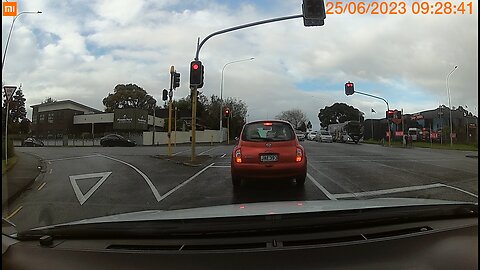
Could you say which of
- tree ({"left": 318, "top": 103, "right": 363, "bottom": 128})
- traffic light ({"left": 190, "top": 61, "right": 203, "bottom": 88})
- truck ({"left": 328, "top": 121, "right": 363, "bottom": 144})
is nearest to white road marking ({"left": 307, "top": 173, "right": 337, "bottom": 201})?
traffic light ({"left": 190, "top": 61, "right": 203, "bottom": 88})

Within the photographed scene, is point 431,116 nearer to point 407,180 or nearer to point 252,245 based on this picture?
point 407,180

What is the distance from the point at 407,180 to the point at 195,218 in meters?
8.63

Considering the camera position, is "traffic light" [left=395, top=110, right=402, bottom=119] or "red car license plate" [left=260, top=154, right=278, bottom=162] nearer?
"red car license plate" [left=260, top=154, right=278, bottom=162]

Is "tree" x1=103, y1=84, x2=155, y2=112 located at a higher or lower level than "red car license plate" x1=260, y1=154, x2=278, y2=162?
higher

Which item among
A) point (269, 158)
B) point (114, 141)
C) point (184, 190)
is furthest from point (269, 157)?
point (114, 141)

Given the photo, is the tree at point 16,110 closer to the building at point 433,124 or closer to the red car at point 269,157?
the red car at point 269,157

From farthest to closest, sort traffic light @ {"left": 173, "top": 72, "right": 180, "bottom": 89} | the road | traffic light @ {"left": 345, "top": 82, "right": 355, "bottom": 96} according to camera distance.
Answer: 1. traffic light @ {"left": 345, "top": 82, "right": 355, "bottom": 96}
2. traffic light @ {"left": 173, "top": 72, "right": 180, "bottom": 89}
3. the road

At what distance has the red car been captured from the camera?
26.5ft

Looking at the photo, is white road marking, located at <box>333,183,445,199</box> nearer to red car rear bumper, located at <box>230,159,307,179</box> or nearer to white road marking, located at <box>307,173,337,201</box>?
white road marking, located at <box>307,173,337,201</box>

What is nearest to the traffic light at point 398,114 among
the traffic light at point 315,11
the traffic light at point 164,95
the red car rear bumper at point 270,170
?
the traffic light at point 164,95

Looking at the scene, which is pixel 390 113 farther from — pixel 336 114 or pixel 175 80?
pixel 336 114

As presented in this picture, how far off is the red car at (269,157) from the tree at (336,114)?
3388 inches

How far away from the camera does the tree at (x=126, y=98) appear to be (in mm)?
40188

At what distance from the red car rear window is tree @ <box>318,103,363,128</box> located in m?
85.8
